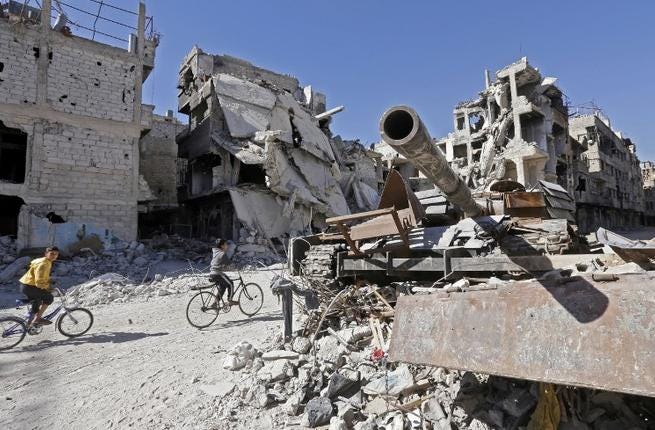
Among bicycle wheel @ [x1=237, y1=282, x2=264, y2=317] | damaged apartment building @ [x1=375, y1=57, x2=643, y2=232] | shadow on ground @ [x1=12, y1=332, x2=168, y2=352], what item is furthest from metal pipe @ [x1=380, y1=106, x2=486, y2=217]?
damaged apartment building @ [x1=375, y1=57, x2=643, y2=232]

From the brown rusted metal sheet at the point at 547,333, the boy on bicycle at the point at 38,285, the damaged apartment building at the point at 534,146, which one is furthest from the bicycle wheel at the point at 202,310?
the damaged apartment building at the point at 534,146

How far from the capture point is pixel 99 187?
16.7 m

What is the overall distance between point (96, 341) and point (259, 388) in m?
4.42

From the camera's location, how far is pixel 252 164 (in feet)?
65.6

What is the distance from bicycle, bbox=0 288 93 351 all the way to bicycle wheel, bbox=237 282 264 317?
3.16 m

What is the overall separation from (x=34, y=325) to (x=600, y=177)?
48585 mm

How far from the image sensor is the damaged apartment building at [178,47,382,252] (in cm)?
1988

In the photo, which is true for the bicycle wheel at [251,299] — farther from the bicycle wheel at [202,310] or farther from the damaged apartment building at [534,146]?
the damaged apartment building at [534,146]

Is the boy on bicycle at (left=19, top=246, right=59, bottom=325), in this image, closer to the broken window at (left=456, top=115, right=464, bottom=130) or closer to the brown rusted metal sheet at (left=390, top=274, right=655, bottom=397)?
the brown rusted metal sheet at (left=390, top=274, right=655, bottom=397)

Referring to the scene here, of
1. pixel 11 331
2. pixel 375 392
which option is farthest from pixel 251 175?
pixel 375 392

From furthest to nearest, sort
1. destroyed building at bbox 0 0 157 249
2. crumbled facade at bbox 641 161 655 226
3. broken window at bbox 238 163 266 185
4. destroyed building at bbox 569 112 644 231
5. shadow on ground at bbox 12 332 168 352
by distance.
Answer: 1. crumbled facade at bbox 641 161 655 226
2. destroyed building at bbox 569 112 644 231
3. broken window at bbox 238 163 266 185
4. destroyed building at bbox 0 0 157 249
5. shadow on ground at bbox 12 332 168 352

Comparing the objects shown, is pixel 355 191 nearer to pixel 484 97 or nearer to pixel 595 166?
pixel 484 97

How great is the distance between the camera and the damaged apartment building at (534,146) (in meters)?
31.5

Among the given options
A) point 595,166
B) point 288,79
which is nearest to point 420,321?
point 288,79
